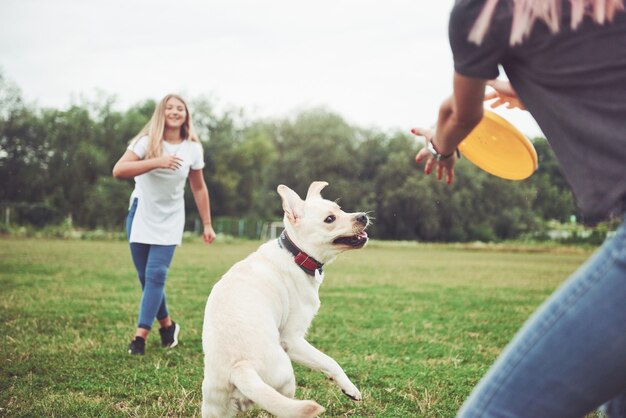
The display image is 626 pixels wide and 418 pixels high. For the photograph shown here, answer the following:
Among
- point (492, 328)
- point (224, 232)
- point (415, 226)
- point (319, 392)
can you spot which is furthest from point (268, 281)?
point (415, 226)

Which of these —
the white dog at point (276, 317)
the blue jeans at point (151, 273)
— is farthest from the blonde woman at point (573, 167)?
the blue jeans at point (151, 273)

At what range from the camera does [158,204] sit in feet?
19.1

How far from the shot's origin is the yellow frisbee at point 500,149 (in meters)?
3.06

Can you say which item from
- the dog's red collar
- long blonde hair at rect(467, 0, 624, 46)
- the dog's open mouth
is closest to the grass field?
the dog's red collar

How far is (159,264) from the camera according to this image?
5.71 metres

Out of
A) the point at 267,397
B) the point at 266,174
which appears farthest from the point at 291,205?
the point at 266,174

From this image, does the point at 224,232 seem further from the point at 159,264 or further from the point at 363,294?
the point at 159,264

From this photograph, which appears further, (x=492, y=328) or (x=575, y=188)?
(x=492, y=328)

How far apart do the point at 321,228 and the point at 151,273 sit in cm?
223

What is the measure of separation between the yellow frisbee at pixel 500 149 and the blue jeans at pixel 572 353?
5.52 ft

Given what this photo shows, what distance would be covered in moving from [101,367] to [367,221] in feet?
8.36

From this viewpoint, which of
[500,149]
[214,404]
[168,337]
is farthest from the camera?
[168,337]

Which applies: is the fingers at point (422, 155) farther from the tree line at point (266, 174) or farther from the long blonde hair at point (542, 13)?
the tree line at point (266, 174)

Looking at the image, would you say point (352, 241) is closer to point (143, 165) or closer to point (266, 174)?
point (143, 165)
